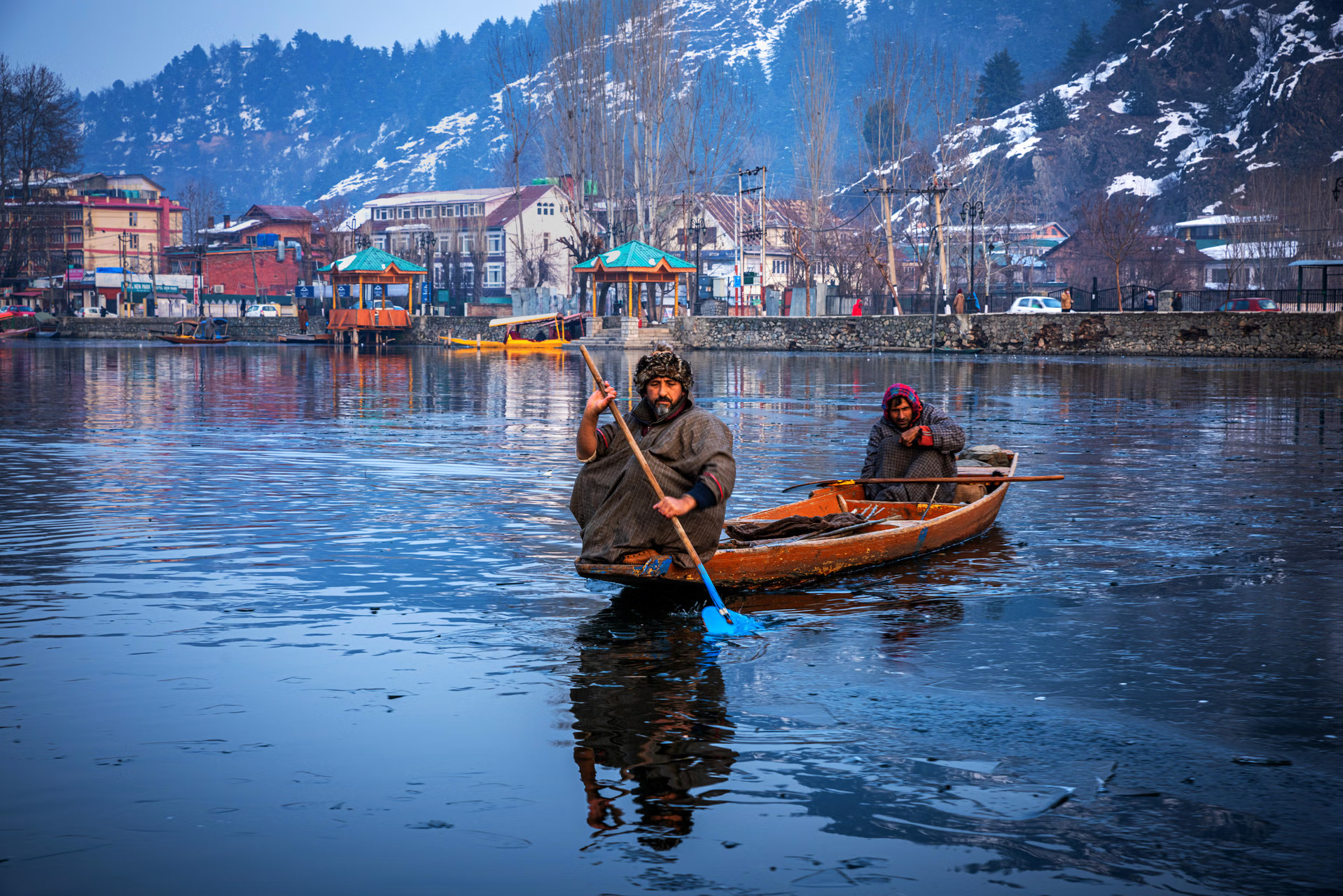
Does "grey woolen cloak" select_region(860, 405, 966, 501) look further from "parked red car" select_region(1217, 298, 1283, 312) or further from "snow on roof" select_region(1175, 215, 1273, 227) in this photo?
"snow on roof" select_region(1175, 215, 1273, 227)

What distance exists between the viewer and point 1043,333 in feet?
158

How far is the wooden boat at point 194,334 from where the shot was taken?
6600cm

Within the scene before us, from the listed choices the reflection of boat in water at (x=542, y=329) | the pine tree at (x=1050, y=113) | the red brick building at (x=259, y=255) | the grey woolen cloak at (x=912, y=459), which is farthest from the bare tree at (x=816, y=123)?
the pine tree at (x=1050, y=113)

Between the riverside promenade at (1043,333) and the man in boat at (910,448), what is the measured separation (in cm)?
3601

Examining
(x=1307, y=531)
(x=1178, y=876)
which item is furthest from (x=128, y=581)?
(x=1307, y=531)

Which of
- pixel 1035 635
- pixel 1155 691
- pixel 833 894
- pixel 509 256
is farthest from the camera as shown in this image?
pixel 509 256

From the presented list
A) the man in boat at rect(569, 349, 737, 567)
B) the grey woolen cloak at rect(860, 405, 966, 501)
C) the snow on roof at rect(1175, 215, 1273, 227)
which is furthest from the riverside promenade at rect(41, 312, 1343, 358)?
the man in boat at rect(569, 349, 737, 567)

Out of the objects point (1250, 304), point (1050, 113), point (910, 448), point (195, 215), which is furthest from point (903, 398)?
point (195, 215)

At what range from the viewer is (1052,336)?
47.9 meters

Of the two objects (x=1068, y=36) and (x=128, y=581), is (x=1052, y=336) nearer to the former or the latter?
(x=128, y=581)

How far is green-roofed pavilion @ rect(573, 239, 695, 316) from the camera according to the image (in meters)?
54.9

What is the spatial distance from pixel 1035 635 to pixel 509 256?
101674 millimetres

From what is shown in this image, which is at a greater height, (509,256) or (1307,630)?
(509,256)

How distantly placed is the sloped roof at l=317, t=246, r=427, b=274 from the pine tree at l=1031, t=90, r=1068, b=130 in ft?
272
